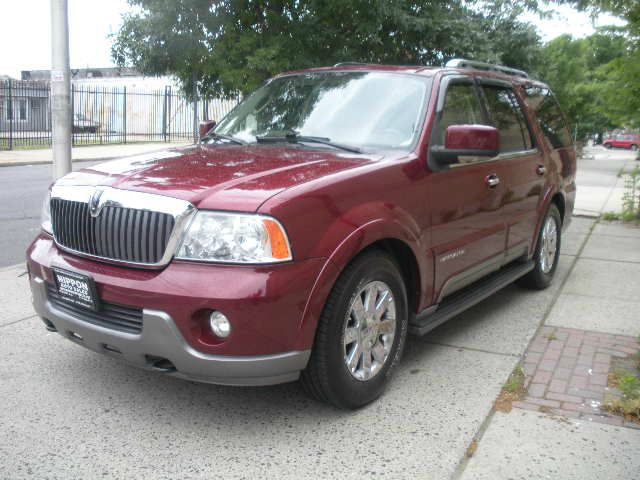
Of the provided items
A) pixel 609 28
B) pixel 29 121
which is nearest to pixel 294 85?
pixel 609 28

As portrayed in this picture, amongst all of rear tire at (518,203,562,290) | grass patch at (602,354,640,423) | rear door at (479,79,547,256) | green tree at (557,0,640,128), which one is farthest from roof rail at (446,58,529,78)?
green tree at (557,0,640,128)

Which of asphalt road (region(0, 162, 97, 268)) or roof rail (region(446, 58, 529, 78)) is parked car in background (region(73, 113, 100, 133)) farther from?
roof rail (region(446, 58, 529, 78))

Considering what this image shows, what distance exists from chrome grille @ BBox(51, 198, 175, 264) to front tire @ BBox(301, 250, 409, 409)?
2.83 ft

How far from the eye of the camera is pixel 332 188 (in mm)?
3523

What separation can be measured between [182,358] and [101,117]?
92.7 ft

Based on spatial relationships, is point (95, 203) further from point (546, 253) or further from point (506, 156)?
point (546, 253)

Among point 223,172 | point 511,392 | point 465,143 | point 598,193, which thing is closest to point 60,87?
point 223,172

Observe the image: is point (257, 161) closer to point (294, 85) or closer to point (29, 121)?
point (294, 85)

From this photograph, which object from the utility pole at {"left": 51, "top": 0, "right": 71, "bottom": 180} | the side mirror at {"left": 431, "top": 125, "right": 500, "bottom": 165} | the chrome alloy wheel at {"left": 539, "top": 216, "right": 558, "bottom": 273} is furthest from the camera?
the utility pole at {"left": 51, "top": 0, "right": 71, "bottom": 180}

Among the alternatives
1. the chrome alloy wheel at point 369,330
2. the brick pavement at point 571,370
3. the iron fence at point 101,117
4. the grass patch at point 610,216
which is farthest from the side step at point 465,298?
the iron fence at point 101,117

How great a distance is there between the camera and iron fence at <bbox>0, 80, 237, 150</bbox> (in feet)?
89.4

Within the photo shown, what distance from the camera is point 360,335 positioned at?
372 cm

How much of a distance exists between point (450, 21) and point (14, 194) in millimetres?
8464

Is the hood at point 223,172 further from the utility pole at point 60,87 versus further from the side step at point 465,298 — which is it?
the utility pole at point 60,87
